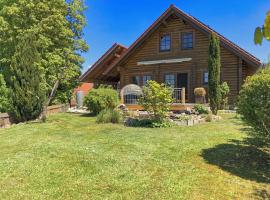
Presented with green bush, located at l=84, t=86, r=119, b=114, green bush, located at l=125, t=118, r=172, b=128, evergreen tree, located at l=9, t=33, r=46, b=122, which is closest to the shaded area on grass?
green bush, located at l=125, t=118, r=172, b=128

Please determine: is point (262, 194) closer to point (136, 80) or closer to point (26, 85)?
point (26, 85)

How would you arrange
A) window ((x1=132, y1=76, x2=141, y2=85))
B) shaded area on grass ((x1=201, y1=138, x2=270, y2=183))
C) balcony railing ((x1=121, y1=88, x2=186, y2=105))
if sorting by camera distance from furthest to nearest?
window ((x1=132, y1=76, x2=141, y2=85)) < balcony railing ((x1=121, y1=88, x2=186, y2=105)) < shaded area on grass ((x1=201, y1=138, x2=270, y2=183))

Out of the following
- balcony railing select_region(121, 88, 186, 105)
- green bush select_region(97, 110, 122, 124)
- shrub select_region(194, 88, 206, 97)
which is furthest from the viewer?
shrub select_region(194, 88, 206, 97)

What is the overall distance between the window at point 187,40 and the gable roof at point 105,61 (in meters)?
5.17

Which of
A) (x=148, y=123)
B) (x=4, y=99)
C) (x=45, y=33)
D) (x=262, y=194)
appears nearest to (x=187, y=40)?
(x=45, y=33)

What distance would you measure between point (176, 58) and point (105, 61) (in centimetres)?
605

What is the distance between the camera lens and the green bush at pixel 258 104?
23.0ft

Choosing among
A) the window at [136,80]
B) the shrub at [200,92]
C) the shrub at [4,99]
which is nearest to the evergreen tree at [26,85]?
the shrub at [4,99]

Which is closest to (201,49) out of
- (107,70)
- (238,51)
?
(238,51)

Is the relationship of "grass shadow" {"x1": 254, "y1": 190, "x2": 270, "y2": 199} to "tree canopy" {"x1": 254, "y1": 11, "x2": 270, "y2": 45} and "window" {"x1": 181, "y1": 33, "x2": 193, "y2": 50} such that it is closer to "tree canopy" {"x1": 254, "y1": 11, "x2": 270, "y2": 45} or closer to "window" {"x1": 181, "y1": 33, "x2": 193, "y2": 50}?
"tree canopy" {"x1": 254, "y1": 11, "x2": 270, "y2": 45}

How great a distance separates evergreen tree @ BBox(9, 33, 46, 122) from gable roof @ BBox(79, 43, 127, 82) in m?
8.58

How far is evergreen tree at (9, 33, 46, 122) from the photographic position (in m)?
15.0

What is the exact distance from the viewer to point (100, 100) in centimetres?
1711

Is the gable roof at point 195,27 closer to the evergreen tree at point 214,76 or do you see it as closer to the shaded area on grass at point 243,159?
the evergreen tree at point 214,76
